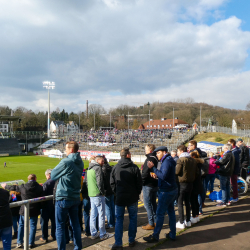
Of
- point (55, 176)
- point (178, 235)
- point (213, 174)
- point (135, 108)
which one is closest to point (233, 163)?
point (213, 174)

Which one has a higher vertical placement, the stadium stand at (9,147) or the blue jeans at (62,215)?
the blue jeans at (62,215)

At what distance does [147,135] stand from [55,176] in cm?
3967

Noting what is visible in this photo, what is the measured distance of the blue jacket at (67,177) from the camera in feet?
12.3

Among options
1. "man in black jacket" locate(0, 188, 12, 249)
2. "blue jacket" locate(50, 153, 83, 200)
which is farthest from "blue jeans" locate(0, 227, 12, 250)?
"blue jacket" locate(50, 153, 83, 200)

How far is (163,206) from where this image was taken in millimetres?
4504

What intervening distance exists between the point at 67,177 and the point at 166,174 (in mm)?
1881

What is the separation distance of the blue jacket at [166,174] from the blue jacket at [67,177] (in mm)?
1578

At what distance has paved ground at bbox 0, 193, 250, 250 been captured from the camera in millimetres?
4316

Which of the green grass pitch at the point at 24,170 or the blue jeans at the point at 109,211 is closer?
the blue jeans at the point at 109,211

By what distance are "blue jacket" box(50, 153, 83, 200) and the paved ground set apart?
4.31ft

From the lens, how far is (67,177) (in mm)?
3766

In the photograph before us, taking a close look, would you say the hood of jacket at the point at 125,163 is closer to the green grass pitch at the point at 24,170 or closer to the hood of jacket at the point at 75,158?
the hood of jacket at the point at 75,158

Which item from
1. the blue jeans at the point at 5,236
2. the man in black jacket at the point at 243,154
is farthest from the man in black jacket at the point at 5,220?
the man in black jacket at the point at 243,154

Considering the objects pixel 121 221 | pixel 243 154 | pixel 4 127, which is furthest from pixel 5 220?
pixel 4 127
